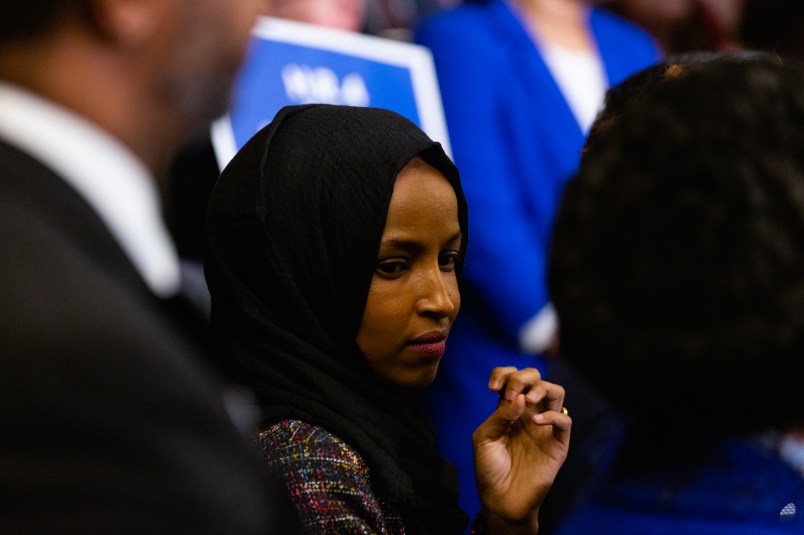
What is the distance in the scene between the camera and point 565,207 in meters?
1.01

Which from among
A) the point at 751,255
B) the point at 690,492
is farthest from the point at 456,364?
the point at 751,255

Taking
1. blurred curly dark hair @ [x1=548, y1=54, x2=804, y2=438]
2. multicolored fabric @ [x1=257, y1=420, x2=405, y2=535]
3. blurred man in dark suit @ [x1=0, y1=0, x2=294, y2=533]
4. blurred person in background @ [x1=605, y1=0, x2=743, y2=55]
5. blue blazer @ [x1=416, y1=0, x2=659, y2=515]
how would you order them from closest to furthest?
blurred man in dark suit @ [x1=0, y1=0, x2=294, y2=533] < blurred curly dark hair @ [x1=548, y1=54, x2=804, y2=438] < multicolored fabric @ [x1=257, y1=420, x2=405, y2=535] < blue blazer @ [x1=416, y1=0, x2=659, y2=515] < blurred person in background @ [x1=605, y1=0, x2=743, y2=55]

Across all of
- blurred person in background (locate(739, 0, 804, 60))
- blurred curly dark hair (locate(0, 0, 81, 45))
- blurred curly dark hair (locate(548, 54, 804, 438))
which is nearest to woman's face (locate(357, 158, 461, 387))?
blurred curly dark hair (locate(548, 54, 804, 438))

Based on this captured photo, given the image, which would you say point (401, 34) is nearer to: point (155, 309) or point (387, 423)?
point (387, 423)

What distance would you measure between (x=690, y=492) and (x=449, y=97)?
1.60 meters

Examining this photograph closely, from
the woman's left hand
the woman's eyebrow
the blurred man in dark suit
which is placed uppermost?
the blurred man in dark suit

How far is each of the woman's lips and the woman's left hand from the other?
10 centimetres

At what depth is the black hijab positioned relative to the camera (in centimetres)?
158

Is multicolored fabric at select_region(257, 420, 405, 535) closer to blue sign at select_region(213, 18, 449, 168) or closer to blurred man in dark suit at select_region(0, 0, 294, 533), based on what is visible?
blurred man in dark suit at select_region(0, 0, 294, 533)

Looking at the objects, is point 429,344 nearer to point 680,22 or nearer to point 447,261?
point 447,261

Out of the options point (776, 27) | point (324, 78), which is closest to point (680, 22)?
point (776, 27)

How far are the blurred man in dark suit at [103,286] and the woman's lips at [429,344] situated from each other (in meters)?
0.70

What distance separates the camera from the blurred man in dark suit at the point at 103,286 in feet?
2.57

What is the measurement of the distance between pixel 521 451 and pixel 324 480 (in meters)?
0.37
